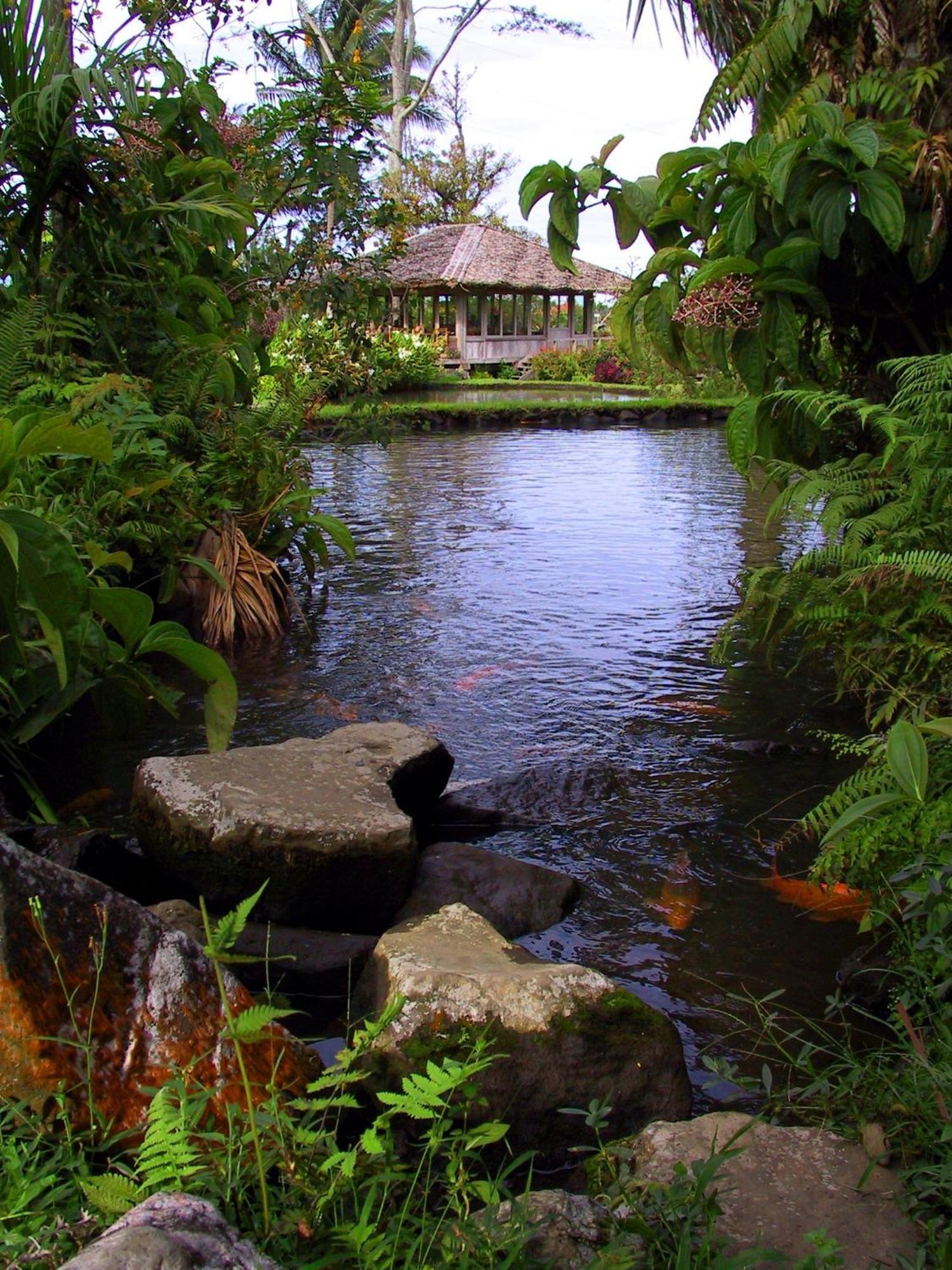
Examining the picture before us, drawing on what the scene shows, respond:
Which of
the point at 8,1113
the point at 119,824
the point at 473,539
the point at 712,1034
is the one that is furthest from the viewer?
the point at 473,539

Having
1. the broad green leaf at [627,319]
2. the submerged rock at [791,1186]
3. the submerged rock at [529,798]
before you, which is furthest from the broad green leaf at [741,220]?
the submerged rock at [791,1186]

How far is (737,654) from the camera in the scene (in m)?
6.57

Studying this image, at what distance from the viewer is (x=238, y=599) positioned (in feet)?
23.0

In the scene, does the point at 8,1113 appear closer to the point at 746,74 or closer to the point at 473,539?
the point at 746,74

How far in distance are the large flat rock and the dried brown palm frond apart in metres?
3.06

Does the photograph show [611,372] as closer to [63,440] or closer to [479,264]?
[479,264]

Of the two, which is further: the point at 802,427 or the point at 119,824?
the point at 802,427

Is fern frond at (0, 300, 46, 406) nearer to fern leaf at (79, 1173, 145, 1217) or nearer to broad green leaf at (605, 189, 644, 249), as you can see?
broad green leaf at (605, 189, 644, 249)

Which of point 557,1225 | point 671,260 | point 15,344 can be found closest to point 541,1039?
point 557,1225

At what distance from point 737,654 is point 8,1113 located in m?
5.18

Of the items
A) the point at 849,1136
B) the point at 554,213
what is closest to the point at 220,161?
the point at 554,213

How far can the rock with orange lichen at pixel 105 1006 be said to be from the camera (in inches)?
84.6

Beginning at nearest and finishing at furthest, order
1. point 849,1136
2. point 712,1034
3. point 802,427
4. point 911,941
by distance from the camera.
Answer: point 849,1136, point 911,941, point 712,1034, point 802,427

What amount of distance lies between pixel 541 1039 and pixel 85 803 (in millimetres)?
2506
